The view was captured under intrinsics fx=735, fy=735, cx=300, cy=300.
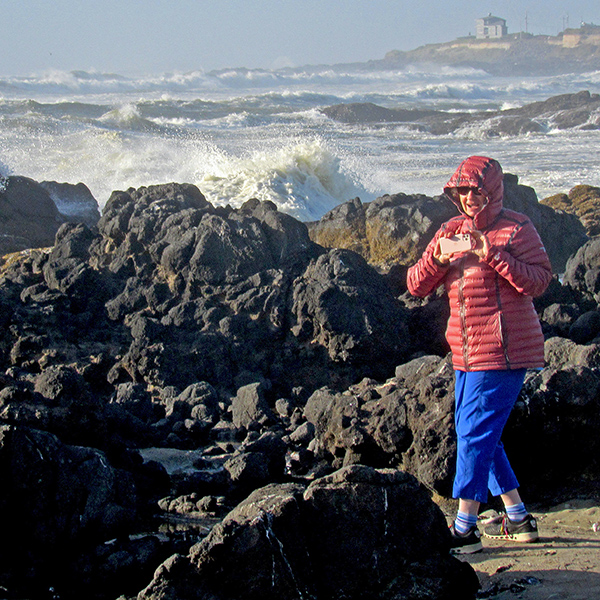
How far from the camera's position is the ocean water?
57.5ft

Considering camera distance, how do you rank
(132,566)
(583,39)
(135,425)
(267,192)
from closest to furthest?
(132,566), (135,425), (267,192), (583,39)

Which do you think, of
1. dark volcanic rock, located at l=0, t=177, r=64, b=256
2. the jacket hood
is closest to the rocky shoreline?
the jacket hood

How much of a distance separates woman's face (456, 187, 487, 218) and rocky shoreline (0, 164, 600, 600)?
1150 mm

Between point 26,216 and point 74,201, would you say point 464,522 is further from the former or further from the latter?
point 74,201

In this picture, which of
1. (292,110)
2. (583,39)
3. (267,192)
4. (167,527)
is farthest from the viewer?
(583,39)

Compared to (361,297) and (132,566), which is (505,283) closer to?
(132,566)

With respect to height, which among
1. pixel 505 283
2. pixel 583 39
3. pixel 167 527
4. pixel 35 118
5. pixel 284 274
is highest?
pixel 583 39

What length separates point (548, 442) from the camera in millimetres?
→ 4027

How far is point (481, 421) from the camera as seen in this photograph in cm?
316

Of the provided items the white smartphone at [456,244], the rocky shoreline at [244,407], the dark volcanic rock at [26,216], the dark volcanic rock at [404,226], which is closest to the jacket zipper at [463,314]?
the white smartphone at [456,244]

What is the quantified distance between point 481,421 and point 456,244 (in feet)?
2.52

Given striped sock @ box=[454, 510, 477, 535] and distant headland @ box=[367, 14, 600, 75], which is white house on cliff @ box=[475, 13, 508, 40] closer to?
distant headland @ box=[367, 14, 600, 75]

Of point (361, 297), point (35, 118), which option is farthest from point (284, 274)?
point (35, 118)

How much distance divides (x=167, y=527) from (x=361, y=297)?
10.4 feet
